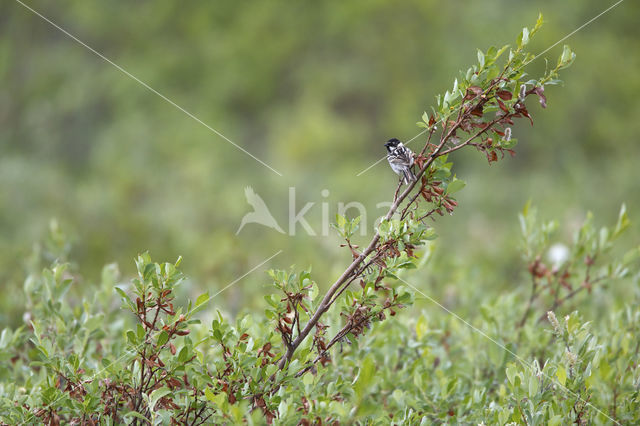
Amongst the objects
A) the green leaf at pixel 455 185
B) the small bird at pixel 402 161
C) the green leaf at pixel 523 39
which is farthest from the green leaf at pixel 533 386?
the green leaf at pixel 523 39

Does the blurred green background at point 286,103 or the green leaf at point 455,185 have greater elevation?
the blurred green background at point 286,103

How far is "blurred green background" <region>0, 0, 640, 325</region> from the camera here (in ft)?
39.4

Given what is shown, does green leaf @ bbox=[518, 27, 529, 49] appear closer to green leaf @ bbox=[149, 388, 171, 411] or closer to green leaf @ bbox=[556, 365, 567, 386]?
green leaf @ bbox=[556, 365, 567, 386]

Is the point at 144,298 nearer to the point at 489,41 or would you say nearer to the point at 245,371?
the point at 245,371

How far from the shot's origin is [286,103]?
19062 mm

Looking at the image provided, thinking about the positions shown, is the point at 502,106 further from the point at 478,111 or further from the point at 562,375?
the point at 562,375

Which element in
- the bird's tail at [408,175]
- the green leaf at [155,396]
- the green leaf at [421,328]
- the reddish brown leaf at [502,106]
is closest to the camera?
the green leaf at [155,396]

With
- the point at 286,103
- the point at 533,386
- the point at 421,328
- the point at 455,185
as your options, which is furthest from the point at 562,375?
the point at 286,103

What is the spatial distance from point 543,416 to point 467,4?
61.0 ft

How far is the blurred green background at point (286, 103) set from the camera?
12.0 meters

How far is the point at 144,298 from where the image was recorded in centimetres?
193

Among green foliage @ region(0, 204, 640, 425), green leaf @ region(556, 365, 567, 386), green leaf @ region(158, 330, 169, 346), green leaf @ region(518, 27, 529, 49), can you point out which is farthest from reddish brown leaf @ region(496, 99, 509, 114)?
green leaf @ region(158, 330, 169, 346)

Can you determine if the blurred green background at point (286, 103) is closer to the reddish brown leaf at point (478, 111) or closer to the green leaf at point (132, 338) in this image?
the green leaf at point (132, 338)

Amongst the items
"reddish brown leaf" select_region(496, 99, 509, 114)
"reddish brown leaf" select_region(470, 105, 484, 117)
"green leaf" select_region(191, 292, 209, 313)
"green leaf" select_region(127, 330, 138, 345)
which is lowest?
"green leaf" select_region(127, 330, 138, 345)
